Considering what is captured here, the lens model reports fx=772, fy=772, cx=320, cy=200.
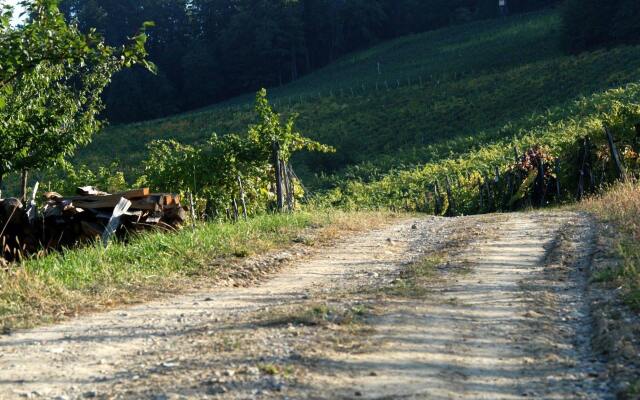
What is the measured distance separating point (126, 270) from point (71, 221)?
409 cm

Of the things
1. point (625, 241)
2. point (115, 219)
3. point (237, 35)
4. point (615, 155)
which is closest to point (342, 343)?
point (625, 241)

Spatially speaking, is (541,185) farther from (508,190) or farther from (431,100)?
(431,100)

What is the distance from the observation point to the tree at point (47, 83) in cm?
1007

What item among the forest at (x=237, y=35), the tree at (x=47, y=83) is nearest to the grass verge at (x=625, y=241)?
the tree at (x=47, y=83)

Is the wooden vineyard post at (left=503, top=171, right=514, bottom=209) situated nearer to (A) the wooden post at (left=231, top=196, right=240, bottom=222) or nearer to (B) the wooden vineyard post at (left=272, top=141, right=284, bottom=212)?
(B) the wooden vineyard post at (left=272, top=141, right=284, bottom=212)

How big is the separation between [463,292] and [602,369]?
2573 millimetres

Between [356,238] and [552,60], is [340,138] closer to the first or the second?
[552,60]

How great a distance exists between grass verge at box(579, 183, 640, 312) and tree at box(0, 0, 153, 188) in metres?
6.48

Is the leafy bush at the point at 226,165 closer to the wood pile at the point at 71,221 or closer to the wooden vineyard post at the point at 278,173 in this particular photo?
the wooden vineyard post at the point at 278,173

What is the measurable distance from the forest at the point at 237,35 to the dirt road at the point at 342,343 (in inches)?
3396

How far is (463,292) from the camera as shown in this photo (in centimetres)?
738

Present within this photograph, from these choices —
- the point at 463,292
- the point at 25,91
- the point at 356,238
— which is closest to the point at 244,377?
the point at 463,292

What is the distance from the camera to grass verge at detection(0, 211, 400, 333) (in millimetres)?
7285

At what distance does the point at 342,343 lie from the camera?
5.52 m
